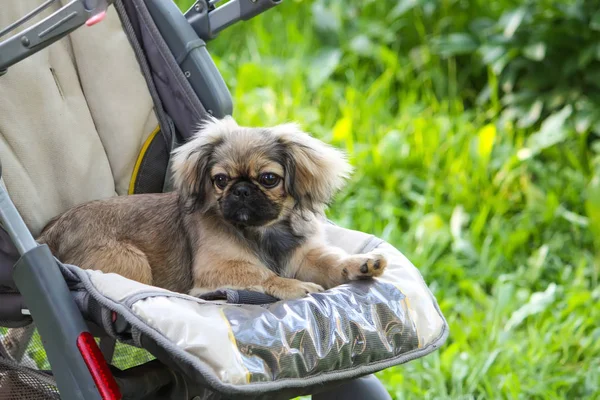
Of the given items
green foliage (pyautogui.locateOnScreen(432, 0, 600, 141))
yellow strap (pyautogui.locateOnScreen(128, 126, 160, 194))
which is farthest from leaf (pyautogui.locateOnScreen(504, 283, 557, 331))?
yellow strap (pyautogui.locateOnScreen(128, 126, 160, 194))

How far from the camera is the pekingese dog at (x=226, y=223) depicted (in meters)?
2.34

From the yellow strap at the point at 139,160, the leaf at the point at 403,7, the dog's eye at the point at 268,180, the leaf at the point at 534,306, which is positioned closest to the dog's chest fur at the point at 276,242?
the dog's eye at the point at 268,180

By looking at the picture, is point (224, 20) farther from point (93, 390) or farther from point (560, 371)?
point (560, 371)

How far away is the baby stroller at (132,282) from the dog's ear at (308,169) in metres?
0.18

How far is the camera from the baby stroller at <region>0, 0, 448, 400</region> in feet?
6.09

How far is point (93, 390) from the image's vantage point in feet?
6.07

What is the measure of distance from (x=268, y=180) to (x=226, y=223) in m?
0.20

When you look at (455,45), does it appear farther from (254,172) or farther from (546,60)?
(254,172)

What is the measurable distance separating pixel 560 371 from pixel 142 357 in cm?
166

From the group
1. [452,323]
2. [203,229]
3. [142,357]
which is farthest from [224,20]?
[452,323]

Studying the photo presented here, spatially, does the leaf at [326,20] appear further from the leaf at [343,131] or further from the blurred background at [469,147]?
the leaf at [343,131]

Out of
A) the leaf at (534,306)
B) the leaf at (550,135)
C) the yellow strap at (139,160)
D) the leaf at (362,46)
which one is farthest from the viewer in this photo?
the leaf at (362,46)

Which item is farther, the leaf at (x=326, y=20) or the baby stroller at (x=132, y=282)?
the leaf at (x=326, y=20)

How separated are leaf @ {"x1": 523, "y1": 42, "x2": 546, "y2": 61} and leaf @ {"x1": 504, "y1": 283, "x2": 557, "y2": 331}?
4.32 ft
